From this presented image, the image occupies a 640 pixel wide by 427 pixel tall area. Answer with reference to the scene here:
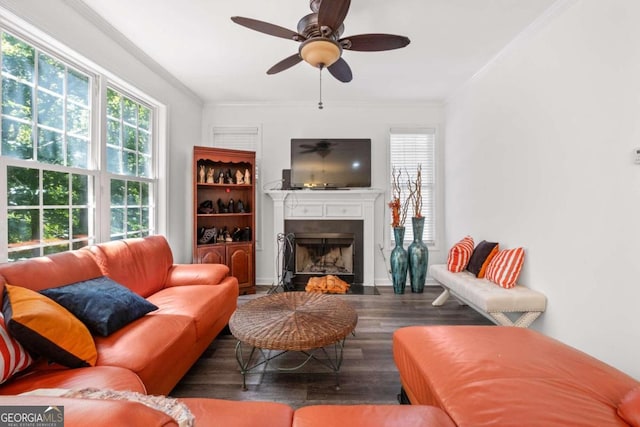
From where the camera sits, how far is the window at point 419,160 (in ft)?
13.3

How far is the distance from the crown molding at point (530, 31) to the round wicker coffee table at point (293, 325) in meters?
2.72

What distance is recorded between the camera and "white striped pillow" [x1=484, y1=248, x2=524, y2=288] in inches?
92.4

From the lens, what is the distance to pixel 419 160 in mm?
4074

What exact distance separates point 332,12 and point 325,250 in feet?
10.1

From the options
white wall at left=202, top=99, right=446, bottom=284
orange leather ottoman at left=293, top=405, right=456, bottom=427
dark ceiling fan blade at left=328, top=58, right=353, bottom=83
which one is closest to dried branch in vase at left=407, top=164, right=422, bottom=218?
white wall at left=202, top=99, right=446, bottom=284

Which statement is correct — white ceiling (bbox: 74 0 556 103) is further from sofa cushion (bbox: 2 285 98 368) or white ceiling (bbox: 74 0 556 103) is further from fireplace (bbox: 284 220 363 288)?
A: sofa cushion (bbox: 2 285 98 368)

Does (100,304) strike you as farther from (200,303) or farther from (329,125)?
(329,125)

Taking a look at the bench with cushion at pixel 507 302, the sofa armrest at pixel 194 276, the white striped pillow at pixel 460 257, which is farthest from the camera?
the white striped pillow at pixel 460 257

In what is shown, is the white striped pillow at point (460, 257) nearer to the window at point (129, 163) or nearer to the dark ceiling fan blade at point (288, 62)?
the dark ceiling fan blade at point (288, 62)

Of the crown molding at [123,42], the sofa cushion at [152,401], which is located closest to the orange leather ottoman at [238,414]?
the sofa cushion at [152,401]

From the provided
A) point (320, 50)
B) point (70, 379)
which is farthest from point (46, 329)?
point (320, 50)

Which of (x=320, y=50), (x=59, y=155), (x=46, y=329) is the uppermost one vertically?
(x=320, y=50)

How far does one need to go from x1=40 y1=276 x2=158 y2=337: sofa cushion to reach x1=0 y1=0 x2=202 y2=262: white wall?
1.67 meters

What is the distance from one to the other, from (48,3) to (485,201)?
13.4ft
